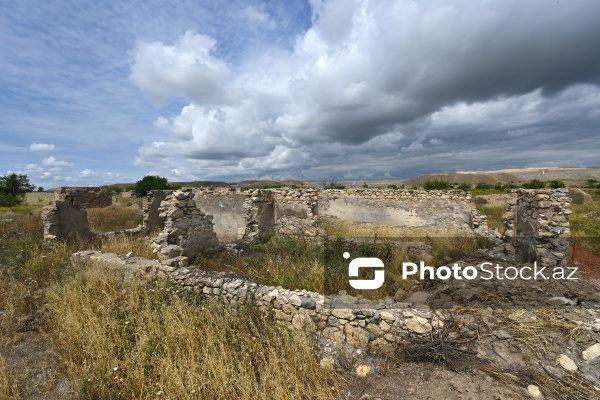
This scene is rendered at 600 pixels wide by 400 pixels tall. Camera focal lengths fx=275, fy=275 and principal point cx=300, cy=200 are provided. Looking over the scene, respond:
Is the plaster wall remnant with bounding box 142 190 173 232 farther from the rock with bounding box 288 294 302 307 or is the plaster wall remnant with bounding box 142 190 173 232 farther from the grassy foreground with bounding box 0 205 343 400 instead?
the rock with bounding box 288 294 302 307

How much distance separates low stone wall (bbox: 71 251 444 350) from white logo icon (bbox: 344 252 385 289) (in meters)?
0.87

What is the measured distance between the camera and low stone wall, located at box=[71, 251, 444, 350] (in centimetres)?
381

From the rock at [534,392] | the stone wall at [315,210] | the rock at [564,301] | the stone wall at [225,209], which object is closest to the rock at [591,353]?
the rock at [534,392]

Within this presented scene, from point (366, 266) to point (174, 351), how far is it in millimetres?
4616

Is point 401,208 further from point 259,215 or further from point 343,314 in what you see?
point 343,314

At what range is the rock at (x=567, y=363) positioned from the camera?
3121mm

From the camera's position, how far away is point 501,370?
317 centimetres

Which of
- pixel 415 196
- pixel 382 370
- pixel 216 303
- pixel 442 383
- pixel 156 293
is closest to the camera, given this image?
pixel 442 383

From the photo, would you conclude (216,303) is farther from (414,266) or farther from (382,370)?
(414,266)

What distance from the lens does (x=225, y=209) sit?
1346cm

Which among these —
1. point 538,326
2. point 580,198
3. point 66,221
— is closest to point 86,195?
point 66,221

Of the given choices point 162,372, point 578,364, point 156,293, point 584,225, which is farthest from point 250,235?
point 584,225

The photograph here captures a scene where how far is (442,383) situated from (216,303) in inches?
132

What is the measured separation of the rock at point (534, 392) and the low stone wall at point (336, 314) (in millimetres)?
1038
